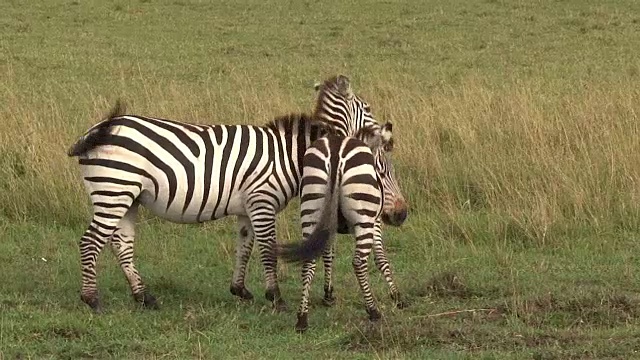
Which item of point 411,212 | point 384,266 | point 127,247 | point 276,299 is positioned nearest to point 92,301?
point 127,247

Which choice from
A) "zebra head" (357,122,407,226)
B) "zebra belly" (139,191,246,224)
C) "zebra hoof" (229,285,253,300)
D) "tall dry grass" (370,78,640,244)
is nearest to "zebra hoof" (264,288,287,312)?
"zebra hoof" (229,285,253,300)

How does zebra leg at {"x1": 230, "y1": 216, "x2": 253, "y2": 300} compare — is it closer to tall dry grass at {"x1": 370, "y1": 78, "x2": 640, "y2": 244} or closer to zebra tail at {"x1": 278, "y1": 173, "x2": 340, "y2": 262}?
zebra tail at {"x1": 278, "y1": 173, "x2": 340, "y2": 262}

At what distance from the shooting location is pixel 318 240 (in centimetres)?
565

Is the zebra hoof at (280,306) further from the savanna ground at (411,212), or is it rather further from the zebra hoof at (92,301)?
the zebra hoof at (92,301)

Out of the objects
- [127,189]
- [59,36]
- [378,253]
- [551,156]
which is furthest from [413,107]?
[59,36]

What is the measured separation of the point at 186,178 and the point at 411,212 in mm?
2784

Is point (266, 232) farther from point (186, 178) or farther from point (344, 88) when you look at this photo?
point (344, 88)

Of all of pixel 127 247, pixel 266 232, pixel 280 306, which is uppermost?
pixel 266 232

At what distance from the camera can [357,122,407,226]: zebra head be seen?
6391mm

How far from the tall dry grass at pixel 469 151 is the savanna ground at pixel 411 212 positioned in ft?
0.08

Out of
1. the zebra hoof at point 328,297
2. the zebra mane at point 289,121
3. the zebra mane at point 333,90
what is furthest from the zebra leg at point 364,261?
the zebra mane at point 333,90

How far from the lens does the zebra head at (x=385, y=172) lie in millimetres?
6391

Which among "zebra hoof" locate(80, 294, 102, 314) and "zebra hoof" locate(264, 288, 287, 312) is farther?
"zebra hoof" locate(264, 288, 287, 312)

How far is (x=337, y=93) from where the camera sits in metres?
7.16
